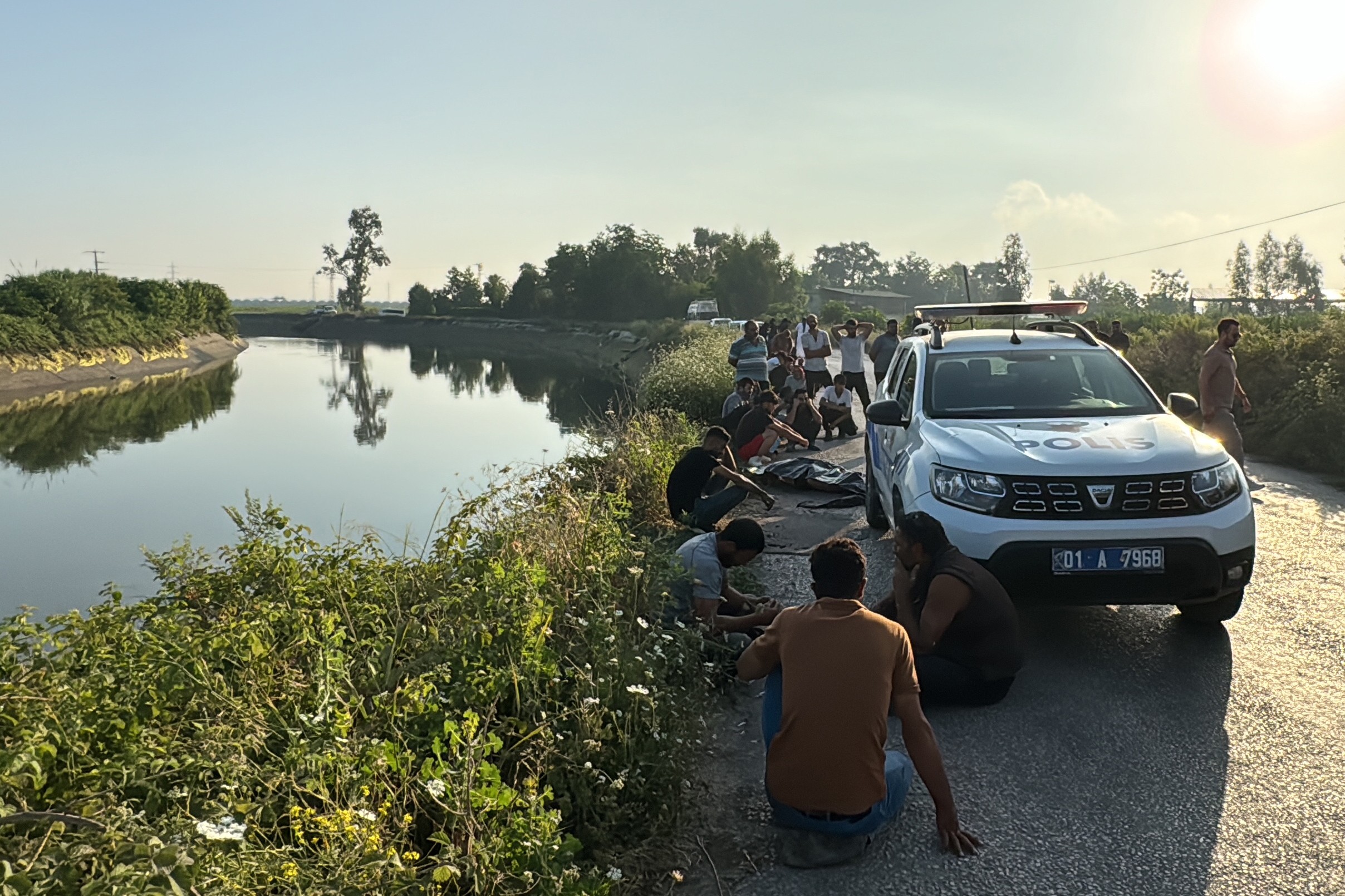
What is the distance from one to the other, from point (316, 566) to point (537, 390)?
40403 millimetres

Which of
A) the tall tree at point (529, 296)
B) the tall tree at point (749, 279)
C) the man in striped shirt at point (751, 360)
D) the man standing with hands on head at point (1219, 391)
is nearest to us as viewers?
the man standing with hands on head at point (1219, 391)

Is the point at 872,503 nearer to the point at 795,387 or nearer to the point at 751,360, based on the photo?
the point at 751,360

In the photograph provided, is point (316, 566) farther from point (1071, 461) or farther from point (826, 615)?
point (1071, 461)

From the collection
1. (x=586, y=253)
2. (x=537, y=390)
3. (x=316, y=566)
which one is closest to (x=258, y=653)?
(x=316, y=566)

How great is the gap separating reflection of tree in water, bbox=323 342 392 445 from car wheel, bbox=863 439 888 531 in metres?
20.2

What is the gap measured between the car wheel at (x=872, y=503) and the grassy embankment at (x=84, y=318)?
39.4 metres

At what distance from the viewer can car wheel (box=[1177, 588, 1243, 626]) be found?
6.44 meters

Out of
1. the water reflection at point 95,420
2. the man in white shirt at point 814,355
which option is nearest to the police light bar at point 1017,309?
the man in white shirt at point 814,355

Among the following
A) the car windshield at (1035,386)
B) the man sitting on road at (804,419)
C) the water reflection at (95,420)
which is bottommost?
the water reflection at (95,420)

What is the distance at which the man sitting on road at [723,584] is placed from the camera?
6172mm

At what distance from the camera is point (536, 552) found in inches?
285

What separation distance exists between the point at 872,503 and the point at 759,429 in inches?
118

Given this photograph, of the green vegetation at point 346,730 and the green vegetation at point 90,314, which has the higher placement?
the green vegetation at point 90,314

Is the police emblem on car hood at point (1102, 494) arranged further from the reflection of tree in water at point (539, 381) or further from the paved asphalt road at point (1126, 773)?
the reflection of tree in water at point (539, 381)
